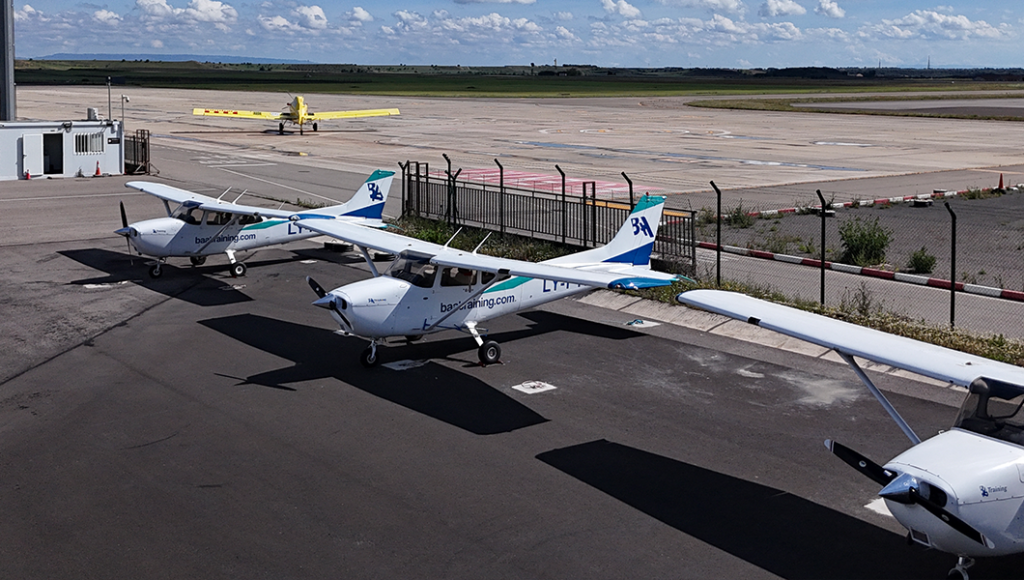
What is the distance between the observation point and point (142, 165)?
45.6 meters

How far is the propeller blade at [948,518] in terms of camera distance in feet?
26.7

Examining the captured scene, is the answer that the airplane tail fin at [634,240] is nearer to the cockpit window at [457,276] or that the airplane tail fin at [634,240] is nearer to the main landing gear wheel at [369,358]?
the cockpit window at [457,276]

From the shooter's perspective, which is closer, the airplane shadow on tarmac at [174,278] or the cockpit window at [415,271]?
the cockpit window at [415,271]

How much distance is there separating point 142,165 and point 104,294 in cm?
2600

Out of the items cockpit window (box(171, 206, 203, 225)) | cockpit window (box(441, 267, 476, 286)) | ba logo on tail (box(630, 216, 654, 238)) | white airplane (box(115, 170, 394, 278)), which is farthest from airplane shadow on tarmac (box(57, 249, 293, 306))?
ba logo on tail (box(630, 216, 654, 238))

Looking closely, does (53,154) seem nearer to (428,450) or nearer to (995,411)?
(428,450)

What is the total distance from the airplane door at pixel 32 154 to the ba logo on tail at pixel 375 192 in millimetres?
25395

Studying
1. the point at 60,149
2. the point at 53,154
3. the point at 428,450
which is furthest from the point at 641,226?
the point at 53,154

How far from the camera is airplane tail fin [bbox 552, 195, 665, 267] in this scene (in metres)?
18.5

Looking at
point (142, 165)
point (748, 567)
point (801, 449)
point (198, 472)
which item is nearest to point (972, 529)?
point (748, 567)

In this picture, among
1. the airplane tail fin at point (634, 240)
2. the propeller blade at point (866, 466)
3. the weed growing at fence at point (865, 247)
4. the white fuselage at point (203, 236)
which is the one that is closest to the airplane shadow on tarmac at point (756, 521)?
the propeller blade at point (866, 466)

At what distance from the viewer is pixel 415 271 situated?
642 inches

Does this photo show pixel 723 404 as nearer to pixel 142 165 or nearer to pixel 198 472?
pixel 198 472

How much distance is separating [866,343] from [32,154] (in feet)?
135
